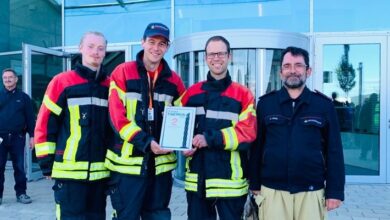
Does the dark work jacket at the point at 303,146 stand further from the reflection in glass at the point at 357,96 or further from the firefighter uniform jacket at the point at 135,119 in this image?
the reflection in glass at the point at 357,96

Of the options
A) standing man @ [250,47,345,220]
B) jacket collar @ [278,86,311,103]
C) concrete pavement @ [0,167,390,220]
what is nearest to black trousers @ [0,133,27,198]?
concrete pavement @ [0,167,390,220]

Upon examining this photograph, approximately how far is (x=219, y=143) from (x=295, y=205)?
67 cm

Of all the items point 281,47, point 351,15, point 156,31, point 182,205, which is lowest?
point 182,205

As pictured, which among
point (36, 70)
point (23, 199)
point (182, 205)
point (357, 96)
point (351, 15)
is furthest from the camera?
point (36, 70)

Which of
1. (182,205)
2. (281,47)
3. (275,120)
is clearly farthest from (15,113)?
(275,120)

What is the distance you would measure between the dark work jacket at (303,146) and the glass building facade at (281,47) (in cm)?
Result: 332

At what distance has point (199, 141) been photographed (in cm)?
287

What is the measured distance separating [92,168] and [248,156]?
1147 mm

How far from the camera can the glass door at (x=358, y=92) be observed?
725 centimetres

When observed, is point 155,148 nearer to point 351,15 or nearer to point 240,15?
point 240,15

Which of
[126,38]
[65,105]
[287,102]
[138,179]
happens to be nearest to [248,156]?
[287,102]

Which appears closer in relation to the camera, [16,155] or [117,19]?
[16,155]

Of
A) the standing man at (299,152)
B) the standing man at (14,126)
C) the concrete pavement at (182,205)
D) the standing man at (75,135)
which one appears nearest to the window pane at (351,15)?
the concrete pavement at (182,205)

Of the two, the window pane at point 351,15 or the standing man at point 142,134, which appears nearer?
the standing man at point 142,134
